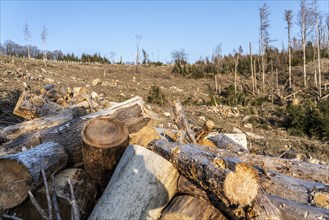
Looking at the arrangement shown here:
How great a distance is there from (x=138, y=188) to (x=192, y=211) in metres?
0.50

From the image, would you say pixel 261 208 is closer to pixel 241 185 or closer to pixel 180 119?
pixel 241 185

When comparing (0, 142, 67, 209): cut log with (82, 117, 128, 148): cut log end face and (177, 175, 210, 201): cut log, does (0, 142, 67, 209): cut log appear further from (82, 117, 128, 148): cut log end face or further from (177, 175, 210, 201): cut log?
(177, 175, 210, 201): cut log

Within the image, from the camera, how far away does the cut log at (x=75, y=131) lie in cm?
391

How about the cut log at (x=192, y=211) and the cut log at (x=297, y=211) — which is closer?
the cut log at (x=297, y=211)

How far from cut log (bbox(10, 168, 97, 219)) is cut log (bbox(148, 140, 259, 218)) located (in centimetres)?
84

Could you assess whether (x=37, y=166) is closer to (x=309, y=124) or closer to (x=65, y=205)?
(x=65, y=205)

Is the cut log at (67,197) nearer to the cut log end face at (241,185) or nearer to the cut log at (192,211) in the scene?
the cut log at (192,211)

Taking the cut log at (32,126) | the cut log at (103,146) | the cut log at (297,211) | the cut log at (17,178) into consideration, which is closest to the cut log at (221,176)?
the cut log at (297,211)

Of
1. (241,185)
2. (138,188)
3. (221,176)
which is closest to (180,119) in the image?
(138,188)

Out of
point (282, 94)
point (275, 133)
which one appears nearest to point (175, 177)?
point (275, 133)

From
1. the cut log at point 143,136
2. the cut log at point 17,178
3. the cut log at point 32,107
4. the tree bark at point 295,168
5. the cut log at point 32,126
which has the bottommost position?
the tree bark at point 295,168

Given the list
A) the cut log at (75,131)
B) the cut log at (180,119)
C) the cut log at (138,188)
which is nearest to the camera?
the cut log at (138,188)

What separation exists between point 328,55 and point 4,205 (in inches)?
1158

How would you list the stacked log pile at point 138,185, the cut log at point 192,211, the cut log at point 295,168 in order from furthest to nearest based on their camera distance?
the cut log at point 295,168, the cut log at point 192,211, the stacked log pile at point 138,185
